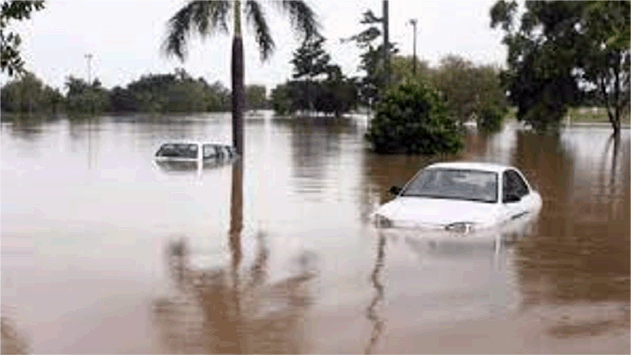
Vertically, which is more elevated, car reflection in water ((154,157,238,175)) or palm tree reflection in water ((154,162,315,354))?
palm tree reflection in water ((154,162,315,354))

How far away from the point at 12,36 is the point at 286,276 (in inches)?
261

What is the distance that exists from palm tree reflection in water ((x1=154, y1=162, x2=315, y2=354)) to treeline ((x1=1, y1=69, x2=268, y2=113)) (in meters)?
103

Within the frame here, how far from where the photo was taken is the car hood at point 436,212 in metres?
15.2

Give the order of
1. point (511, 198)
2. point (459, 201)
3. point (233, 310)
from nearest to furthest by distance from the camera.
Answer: point (233, 310) → point (459, 201) → point (511, 198)

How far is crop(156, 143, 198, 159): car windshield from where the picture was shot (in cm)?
3525

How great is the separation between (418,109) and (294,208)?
23.1 m

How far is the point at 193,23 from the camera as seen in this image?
37219 millimetres

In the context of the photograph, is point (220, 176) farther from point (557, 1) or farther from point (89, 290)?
point (557, 1)

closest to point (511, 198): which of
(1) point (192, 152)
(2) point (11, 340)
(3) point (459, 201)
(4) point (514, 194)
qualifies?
(4) point (514, 194)

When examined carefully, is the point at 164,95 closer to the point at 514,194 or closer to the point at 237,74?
the point at 237,74

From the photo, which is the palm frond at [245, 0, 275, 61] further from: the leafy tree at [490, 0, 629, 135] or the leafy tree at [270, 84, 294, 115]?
the leafy tree at [270, 84, 294, 115]

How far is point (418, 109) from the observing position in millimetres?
43594

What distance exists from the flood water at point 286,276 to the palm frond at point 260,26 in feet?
42.2

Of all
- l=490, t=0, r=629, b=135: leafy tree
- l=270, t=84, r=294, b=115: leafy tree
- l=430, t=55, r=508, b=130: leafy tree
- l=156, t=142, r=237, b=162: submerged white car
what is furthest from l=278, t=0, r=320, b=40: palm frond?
l=270, t=84, r=294, b=115: leafy tree
